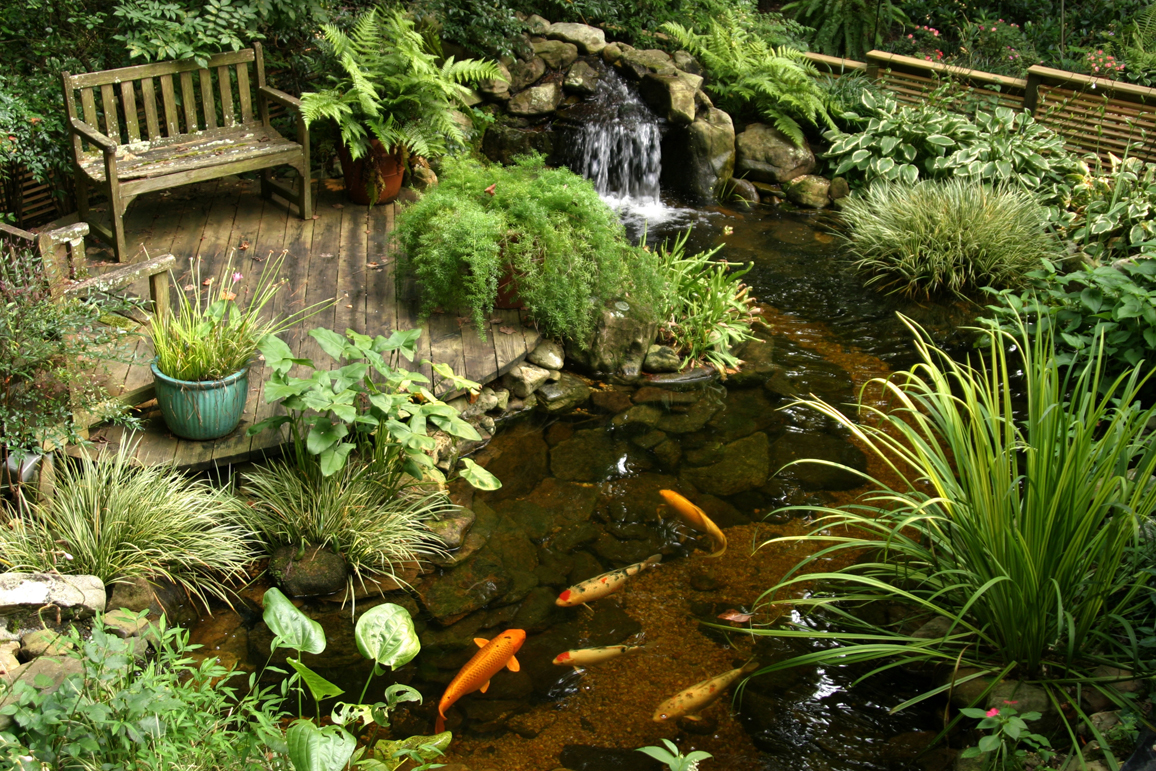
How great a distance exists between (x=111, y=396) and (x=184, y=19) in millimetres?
2785

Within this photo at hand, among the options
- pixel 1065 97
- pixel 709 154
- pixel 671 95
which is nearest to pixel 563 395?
pixel 709 154

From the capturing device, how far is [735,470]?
446cm

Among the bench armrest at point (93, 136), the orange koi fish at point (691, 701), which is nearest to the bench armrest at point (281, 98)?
the bench armrest at point (93, 136)

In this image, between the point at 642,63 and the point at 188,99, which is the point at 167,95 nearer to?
the point at 188,99

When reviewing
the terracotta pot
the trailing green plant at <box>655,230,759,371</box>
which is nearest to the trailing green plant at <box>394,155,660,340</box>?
the trailing green plant at <box>655,230,759,371</box>

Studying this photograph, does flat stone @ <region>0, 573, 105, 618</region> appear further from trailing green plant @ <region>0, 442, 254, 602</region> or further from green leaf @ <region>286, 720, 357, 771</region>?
green leaf @ <region>286, 720, 357, 771</region>

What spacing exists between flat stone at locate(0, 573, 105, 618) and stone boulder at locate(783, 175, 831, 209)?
6559mm

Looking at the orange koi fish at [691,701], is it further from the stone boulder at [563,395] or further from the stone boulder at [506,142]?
the stone boulder at [506,142]

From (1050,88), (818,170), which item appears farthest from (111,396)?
(1050,88)

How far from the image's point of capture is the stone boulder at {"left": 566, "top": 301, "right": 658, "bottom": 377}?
5.08m

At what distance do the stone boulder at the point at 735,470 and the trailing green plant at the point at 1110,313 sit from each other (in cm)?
134

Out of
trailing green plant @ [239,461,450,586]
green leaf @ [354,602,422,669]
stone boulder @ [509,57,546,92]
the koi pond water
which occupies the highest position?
stone boulder @ [509,57,546,92]

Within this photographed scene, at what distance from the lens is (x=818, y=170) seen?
830cm

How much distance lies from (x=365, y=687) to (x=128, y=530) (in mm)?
Answer: 1370
